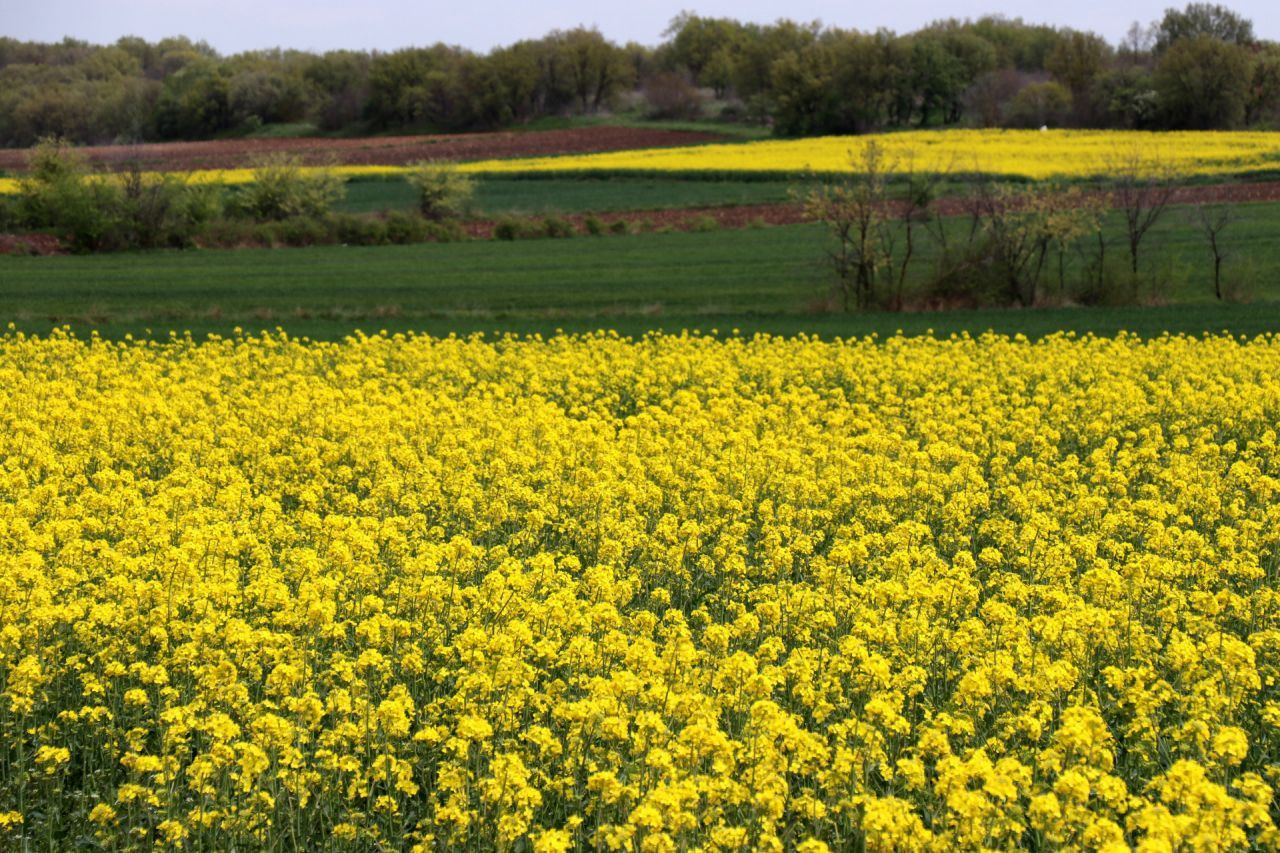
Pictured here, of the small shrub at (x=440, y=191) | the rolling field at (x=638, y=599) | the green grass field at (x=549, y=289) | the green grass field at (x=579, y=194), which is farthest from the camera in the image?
the green grass field at (x=579, y=194)

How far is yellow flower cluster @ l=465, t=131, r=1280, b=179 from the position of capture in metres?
68.5

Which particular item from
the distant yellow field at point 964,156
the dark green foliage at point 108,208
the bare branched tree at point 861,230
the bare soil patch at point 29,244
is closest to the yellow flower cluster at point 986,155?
the distant yellow field at point 964,156

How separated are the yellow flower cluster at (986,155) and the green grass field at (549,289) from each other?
16.2 m

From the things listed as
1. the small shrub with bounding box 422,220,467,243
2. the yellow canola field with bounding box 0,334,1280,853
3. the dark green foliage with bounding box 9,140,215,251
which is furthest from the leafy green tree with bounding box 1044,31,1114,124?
the yellow canola field with bounding box 0,334,1280,853

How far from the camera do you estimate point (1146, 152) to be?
74.2 meters

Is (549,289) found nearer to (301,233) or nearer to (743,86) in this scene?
(301,233)

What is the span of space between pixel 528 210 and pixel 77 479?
51794 millimetres

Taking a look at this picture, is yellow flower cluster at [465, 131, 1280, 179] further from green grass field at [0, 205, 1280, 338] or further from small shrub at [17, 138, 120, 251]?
small shrub at [17, 138, 120, 251]

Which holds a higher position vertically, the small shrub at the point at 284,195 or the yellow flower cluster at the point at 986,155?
the yellow flower cluster at the point at 986,155

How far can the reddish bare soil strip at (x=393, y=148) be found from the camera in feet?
279

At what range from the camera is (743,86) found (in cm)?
13125

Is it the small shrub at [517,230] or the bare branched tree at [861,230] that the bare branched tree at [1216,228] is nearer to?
the bare branched tree at [861,230]

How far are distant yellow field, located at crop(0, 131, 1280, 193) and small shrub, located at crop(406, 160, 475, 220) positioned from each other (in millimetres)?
10285

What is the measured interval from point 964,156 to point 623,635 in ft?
236
